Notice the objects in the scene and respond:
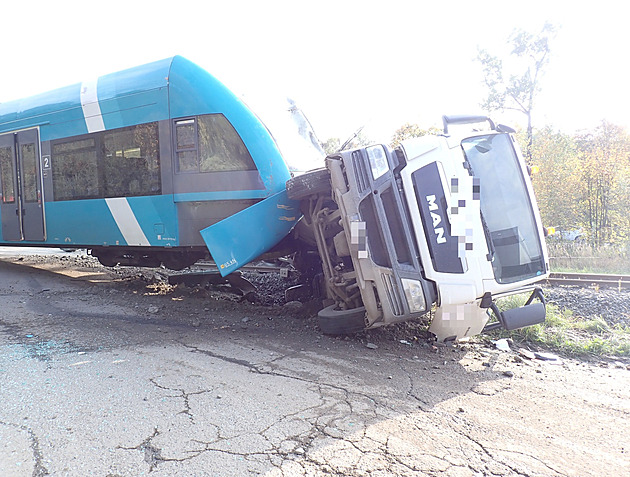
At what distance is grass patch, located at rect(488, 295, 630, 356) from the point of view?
16.2ft

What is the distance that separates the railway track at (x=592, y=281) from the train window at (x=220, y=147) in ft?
17.2

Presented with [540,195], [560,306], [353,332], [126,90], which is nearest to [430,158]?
[353,332]

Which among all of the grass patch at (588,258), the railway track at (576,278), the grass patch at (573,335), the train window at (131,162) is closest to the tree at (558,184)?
the grass patch at (588,258)

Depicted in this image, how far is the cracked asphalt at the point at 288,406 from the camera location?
2.67 metres

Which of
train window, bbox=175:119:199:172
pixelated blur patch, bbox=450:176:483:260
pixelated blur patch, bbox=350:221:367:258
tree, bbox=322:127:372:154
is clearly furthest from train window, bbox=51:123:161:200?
pixelated blur patch, bbox=450:176:483:260

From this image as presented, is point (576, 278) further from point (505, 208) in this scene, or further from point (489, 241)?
point (489, 241)

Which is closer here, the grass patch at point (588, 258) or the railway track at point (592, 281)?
the railway track at point (592, 281)

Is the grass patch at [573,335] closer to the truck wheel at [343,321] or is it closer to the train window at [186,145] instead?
the truck wheel at [343,321]

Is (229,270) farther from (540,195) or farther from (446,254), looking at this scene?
(540,195)

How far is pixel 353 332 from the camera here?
15.7 feet

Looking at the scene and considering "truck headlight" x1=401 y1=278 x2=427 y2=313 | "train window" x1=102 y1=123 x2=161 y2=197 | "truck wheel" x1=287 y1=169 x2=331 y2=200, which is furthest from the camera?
"train window" x1=102 y1=123 x2=161 y2=197

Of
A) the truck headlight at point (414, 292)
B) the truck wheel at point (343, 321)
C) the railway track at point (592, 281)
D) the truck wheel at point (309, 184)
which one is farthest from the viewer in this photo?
the railway track at point (592, 281)

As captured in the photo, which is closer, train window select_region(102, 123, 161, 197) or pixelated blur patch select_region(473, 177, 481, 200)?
pixelated blur patch select_region(473, 177, 481, 200)

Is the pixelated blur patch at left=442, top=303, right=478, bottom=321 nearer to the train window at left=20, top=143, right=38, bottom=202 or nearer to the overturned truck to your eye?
the overturned truck
